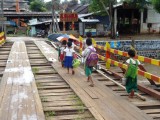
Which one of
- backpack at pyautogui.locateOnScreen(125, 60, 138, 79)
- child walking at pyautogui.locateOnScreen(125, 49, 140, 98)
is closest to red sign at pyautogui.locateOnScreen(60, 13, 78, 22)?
child walking at pyautogui.locateOnScreen(125, 49, 140, 98)

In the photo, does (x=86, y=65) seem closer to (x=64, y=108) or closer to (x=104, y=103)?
(x=104, y=103)

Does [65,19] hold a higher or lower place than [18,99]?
higher

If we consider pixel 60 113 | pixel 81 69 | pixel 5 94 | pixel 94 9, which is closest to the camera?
pixel 60 113

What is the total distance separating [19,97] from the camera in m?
6.52

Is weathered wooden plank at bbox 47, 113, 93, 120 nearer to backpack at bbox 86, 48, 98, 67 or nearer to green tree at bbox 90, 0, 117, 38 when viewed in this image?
backpack at bbox 86, 48, 98, 67

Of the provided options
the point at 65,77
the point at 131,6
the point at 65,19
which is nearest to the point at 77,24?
the point at 131,6

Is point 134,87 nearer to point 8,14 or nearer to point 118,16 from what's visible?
point 118,16

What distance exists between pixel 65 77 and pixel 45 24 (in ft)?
113

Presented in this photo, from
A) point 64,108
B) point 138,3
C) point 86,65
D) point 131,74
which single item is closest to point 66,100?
point 64,108

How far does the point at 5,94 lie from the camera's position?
6.76m

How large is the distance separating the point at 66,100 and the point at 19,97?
3.47ft

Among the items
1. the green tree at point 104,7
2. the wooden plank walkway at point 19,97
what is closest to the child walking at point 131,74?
the wooden plank walkway at point 19,97

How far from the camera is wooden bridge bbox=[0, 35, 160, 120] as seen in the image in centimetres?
543

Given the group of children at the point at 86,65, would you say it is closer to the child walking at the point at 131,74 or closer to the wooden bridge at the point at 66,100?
the child walking at the point at 131,74
